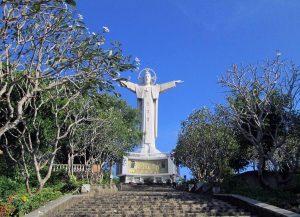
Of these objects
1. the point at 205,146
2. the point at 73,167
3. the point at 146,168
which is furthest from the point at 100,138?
the point at 146,168

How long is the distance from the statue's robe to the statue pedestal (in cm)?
263

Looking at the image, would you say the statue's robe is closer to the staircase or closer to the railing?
the railing

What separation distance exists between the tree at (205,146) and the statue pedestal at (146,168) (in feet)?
30.4

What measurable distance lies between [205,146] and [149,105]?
1856 cm

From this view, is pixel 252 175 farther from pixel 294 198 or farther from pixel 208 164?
pixel 294 198

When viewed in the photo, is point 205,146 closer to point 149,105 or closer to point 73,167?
point 73,167

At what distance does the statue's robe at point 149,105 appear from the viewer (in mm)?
47969

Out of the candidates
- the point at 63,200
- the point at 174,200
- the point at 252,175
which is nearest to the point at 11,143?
the point at 63,200

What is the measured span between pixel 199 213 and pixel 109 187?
14.1 meters

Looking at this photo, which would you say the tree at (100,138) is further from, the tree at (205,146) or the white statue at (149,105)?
the white statue at (149,105)

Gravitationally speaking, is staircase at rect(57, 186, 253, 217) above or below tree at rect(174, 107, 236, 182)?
below

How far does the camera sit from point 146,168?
148 feet

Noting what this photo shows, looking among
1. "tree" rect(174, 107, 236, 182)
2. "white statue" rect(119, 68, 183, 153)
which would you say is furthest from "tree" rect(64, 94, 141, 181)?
"white statue" rect(119, 68, 183, 153)

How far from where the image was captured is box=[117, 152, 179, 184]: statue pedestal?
44.2m
